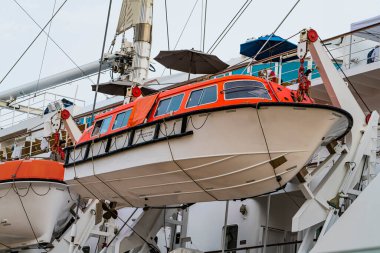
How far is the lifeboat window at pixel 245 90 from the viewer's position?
1057 centimetres

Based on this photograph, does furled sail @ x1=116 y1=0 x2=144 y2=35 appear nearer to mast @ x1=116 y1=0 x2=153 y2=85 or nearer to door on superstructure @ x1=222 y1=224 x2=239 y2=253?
mast @ x1=116 y1=0 x2=153 y2=85

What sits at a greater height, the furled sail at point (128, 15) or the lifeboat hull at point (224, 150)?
the furled sail at point (128, 15)

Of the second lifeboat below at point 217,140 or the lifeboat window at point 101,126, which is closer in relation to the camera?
the second lifeboat below at point 217,140

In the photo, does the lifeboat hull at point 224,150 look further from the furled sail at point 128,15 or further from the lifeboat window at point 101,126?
the furled sail at point 128,15

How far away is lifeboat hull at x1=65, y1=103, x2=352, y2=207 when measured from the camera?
1025 centimetres

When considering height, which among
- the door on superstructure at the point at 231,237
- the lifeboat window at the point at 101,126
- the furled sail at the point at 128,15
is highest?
the furled sail at the point at 128,15

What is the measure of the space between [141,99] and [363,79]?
4374 millimetres

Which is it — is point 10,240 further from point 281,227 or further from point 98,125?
point 281,227

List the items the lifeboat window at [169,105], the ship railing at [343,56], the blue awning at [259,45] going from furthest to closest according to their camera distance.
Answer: the blue awning at [259,45] < the ship railing at [343,56] < the lifeboat window at [169,105]

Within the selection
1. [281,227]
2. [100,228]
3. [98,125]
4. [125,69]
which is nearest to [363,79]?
[281,227]

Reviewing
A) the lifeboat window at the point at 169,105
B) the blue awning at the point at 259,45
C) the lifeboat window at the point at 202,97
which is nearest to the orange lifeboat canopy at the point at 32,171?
the lifeboat window at the point at 169,105

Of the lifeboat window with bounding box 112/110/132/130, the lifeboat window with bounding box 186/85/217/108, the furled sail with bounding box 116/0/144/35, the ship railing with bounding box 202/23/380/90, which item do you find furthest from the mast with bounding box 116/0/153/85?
the lifeboat window with bounding box 186/85/217/108

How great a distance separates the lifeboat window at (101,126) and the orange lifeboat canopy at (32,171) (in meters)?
2.59

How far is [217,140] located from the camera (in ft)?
34.3
